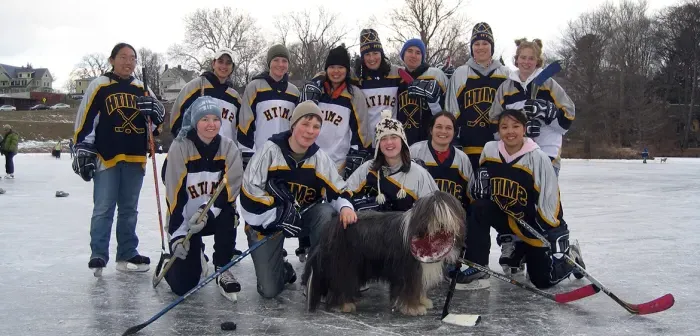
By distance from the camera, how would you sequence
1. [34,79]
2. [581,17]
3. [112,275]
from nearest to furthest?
[112,275]
[581,17]
[34,79]

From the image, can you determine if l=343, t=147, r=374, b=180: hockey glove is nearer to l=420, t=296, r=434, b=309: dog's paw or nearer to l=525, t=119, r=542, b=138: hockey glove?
l=525, t=119, r=542, b=138: hockey glove

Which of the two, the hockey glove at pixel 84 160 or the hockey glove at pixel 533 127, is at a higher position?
the hockey glove at pixel 533 127

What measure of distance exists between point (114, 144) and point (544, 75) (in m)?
2.98

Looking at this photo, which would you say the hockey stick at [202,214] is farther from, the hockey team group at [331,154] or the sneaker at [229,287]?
the sneaker at [229,287]

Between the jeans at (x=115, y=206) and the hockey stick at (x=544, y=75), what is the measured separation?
2.84 m

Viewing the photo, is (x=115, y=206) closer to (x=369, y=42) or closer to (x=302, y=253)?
(x=302, y=253)

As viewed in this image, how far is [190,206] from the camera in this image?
3.76 metres

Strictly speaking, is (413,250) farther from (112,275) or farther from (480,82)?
(112,275)

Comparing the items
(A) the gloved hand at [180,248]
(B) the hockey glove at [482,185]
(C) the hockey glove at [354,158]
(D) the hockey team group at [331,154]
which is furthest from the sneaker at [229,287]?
(B) the hockey glove at [482,185]

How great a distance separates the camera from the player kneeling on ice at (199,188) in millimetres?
3648

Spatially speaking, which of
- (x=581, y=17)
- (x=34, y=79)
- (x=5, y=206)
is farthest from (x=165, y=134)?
(x=34, y=79)

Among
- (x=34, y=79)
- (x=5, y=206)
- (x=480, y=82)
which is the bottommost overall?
(x=5, y=206)

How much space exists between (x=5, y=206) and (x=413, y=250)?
671cm

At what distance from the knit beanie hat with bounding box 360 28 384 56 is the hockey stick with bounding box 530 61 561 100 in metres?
1.15
